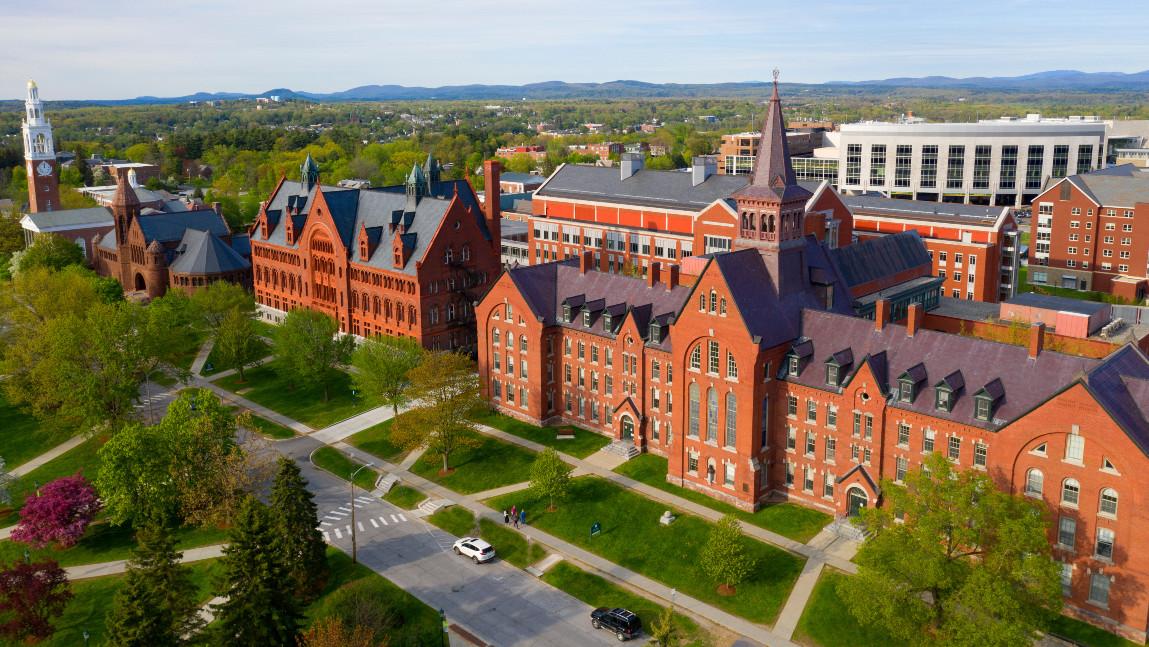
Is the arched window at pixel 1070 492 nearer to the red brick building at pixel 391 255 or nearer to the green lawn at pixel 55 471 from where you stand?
the red brick building at pixel 391 255

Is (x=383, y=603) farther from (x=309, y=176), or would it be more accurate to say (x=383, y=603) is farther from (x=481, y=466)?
(x=309, y=176)

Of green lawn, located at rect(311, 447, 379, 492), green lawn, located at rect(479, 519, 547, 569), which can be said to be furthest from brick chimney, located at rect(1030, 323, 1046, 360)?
green lawn, located at rect(311, 447, 379, 492)

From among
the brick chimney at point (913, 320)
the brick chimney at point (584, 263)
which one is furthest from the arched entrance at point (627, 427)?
the brick chimney at point (913, 320)

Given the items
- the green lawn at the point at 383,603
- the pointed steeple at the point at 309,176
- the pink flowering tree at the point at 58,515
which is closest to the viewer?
the green lawn at the point at 383,603

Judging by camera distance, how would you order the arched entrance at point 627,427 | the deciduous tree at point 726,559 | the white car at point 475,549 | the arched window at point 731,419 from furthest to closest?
the arched entrance at point 627,427, the arched window at point 731,419, the white car at point 475,549, the deciduous tree at point 726,559

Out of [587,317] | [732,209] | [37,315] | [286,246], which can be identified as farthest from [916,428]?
[37,315]

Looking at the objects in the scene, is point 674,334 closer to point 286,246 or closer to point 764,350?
point 764,350
